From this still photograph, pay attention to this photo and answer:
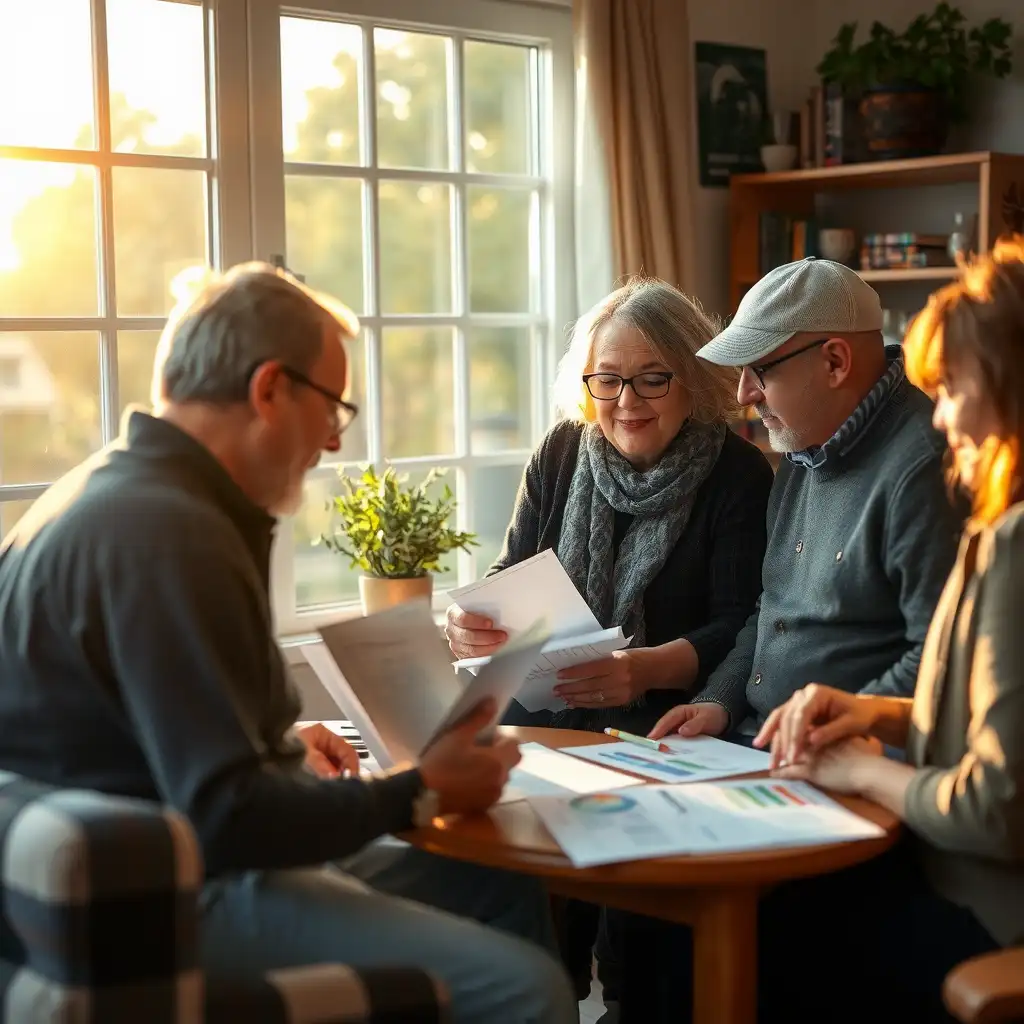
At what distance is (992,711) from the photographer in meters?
1.52

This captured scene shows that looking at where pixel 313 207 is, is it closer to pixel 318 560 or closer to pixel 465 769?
pixel 318 560

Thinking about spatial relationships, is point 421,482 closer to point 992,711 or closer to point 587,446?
point 587,446

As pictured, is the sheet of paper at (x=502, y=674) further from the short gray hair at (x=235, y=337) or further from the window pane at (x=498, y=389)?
the window pane at (x=498, y=389)

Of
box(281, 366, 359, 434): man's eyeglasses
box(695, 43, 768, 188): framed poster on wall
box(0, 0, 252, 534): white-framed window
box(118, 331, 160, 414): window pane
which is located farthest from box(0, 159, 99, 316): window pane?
box(695, 43, 768, 188): framed poster on wall

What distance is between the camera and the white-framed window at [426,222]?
3586mm

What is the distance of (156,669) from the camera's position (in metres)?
1.38

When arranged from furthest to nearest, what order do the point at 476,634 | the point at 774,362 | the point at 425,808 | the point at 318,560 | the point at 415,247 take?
the point at 415,247 → the point at 318,560 → the point at 476,634 → the point at 774,362 → the point at 425,808

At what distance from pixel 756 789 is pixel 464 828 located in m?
0.37

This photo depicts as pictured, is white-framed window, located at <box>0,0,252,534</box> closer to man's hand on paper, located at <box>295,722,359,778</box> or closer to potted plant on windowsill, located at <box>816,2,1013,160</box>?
man's hand on paper, located at <box>295,722,359,778</box>

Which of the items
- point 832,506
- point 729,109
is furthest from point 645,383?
point 729,109

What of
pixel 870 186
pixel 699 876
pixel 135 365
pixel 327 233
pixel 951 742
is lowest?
pixel 699 876

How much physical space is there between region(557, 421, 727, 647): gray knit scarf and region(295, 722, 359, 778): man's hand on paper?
2.31ft

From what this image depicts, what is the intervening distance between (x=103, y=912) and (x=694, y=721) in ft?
3.78

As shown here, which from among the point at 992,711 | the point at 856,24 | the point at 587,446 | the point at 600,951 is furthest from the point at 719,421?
the point at 856,24
